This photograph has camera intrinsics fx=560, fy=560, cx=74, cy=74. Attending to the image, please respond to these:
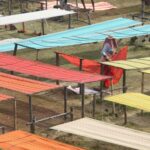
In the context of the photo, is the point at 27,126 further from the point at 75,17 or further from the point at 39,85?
the point at 75,17

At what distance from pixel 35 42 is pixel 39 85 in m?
6.77

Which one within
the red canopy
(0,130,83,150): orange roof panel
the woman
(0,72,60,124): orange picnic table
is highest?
the woman

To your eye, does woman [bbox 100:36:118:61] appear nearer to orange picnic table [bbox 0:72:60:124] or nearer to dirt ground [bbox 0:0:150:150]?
dirt ground [bbox 0:0:150:150]

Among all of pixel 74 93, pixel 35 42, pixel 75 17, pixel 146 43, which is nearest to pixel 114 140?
pixel 74 93

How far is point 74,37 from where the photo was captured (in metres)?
23.0

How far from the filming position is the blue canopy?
21812mm

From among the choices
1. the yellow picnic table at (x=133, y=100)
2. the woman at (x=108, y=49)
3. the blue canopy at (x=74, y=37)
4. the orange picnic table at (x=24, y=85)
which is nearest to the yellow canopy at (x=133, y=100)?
the yellow picnic table at (x=133, y=100)

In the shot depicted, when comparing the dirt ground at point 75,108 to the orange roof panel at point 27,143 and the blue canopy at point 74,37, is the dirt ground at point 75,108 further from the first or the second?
the orange roof panel at point 27,143

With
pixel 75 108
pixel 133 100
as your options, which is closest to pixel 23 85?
pixel 75 108

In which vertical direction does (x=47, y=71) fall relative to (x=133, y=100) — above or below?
above

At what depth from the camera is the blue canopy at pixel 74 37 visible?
2181 cm

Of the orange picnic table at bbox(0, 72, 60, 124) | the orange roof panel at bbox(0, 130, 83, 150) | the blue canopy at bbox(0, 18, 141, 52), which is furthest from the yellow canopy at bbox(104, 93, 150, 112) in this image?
the blue canopy at bbox(0, 18, 141, 52)

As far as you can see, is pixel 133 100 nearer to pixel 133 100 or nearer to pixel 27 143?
pixel 133 100

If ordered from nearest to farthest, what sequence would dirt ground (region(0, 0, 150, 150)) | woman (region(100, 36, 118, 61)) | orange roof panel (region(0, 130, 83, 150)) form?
orange roof panel (region(0, 130, 83, 150))
dirt ground (region(0, 0, 150, 150))
woman (region(100, 36, 118, 61))
